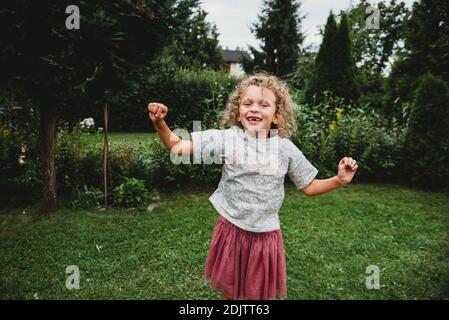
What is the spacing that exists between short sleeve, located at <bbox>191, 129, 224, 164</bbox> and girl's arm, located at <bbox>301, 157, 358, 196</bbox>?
0.64 meters

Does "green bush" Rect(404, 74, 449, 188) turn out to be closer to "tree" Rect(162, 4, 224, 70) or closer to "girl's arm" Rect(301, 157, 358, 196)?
"girl's arm" Rect(301, 157, 358, 196)

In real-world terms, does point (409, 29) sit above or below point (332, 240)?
above

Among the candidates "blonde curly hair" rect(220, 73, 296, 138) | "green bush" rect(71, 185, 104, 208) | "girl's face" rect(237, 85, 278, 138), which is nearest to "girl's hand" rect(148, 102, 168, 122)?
"girl's face" rect(237, 85, 278, 138)

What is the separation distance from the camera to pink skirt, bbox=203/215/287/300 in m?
2.02

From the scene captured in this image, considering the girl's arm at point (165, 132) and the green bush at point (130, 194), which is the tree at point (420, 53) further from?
the girl's arm at point (165, 132)

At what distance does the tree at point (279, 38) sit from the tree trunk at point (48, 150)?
1950 cm

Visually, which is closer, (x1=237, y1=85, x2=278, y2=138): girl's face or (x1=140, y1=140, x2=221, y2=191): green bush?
(x1=237, y1=85, x2=278, y2=138): girl's face

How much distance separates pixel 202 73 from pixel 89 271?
11807 mm

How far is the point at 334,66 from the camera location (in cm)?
1019

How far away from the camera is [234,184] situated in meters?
2.02

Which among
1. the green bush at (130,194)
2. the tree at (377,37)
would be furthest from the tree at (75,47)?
the tree at (377,37)

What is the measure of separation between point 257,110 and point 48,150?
3.56 meters
